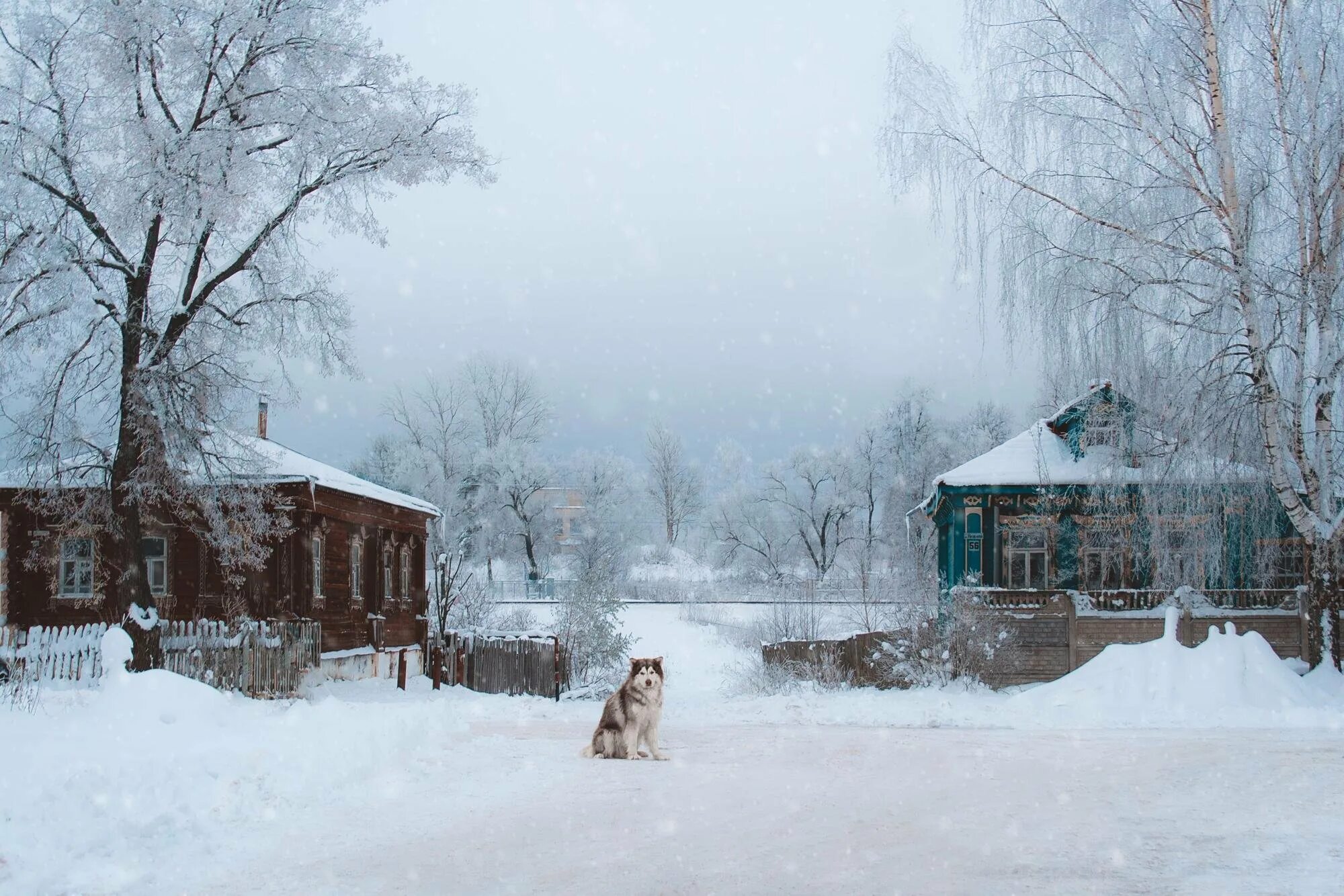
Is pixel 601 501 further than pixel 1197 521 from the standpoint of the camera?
Yes

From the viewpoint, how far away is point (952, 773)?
11328 millimetres

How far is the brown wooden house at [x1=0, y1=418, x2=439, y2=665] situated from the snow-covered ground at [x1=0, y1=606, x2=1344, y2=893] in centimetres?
761

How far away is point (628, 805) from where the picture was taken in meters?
9.36

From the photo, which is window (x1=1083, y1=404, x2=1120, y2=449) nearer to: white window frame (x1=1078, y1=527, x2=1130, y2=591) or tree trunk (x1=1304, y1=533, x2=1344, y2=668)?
tree trunk (x1=1304, y1=533, x2=1344, y2=668)

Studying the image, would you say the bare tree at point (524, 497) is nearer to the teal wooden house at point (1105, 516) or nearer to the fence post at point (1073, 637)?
the teal wooden house at point (1105, 516)

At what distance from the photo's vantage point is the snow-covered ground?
6.90m

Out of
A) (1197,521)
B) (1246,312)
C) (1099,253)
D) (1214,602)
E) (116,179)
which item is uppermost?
(116,179)

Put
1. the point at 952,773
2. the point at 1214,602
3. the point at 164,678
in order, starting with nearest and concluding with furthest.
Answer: the point at 952,773 → the point at 164,678 → the point at 1214,602

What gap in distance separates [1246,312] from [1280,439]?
7.57ft

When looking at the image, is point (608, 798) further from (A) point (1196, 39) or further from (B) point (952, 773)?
(A) point (1196, 39)

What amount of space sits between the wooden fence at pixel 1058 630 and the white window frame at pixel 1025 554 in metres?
3.85

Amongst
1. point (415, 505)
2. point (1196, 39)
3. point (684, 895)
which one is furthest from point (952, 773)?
point (415, 505)

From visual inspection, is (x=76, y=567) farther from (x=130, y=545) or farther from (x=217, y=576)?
(x=130, y=545)

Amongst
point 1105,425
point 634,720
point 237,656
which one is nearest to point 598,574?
point 237,656
